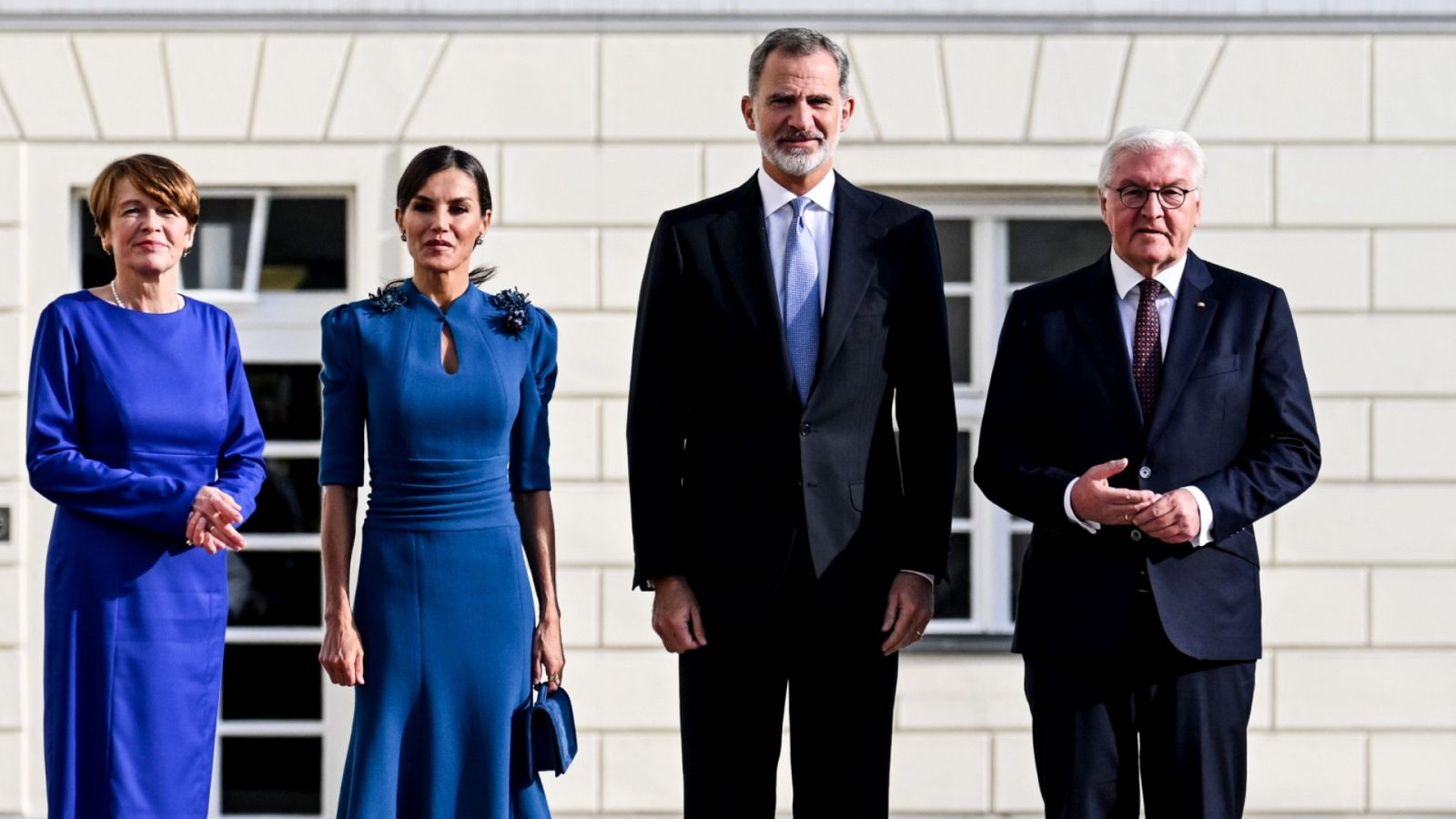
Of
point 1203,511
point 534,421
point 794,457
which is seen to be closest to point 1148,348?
point 1203,511

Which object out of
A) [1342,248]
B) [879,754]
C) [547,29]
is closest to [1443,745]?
[1342,248]

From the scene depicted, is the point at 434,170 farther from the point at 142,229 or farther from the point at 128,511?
the point at 128,511

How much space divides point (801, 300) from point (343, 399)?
100cm

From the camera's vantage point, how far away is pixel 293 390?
262 inches

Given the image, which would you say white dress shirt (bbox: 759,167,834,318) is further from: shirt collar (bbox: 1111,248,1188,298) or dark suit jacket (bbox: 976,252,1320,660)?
shirt collar (bbox: 1111,248,1188,298)

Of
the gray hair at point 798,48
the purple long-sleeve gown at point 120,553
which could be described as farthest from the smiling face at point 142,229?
the gray hair at point 798,48

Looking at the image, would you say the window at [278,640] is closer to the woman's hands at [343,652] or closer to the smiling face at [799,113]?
the woman's hands at [343,652]

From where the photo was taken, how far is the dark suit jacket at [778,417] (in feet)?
11.9

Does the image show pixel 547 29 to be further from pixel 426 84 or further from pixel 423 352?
pixel 423 352

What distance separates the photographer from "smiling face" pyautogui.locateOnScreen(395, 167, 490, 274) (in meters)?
3.83

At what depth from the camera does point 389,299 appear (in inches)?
153

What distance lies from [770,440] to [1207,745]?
1053 mm

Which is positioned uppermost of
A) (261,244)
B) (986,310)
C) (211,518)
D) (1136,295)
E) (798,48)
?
(798,48)

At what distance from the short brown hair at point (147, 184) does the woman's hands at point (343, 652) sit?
3.07 ft
